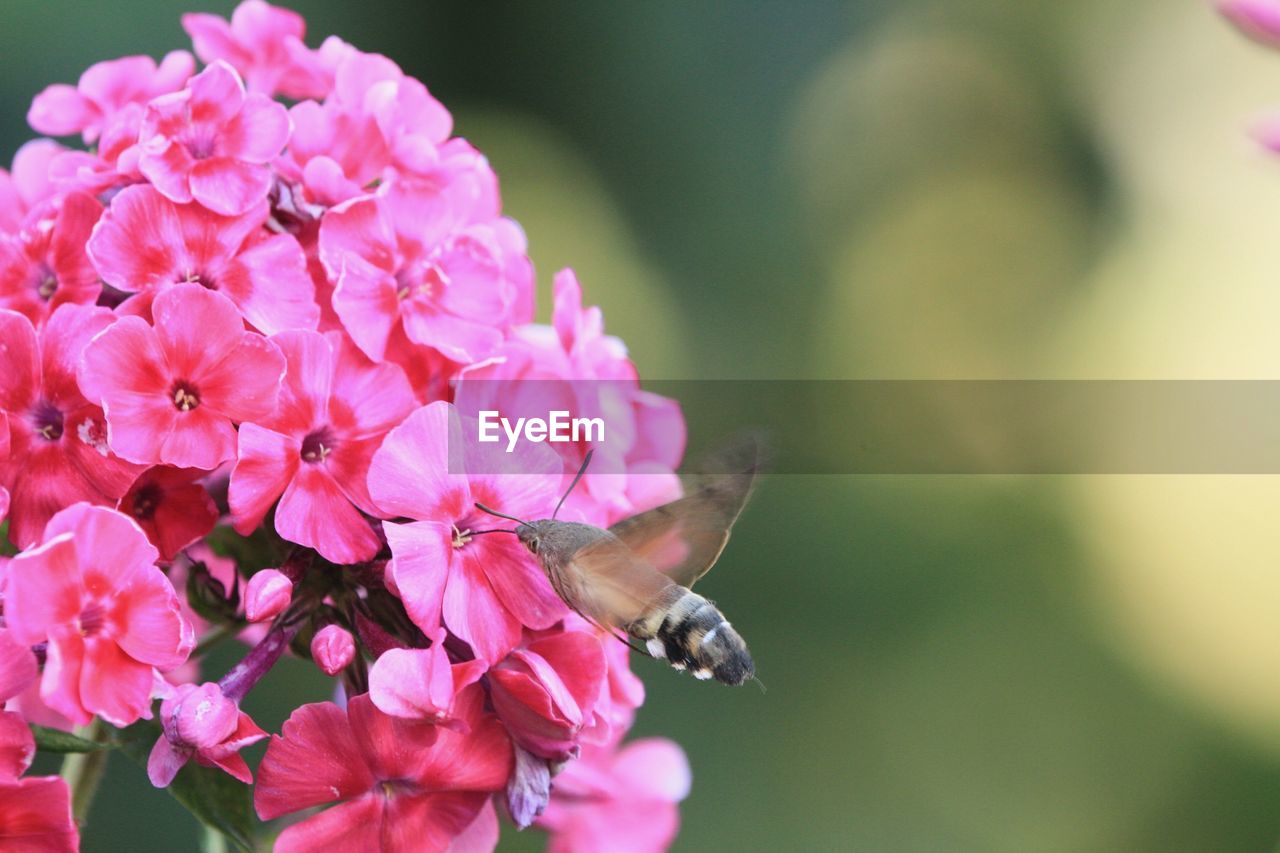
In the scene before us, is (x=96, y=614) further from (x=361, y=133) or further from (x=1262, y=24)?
(x=1262, y=24)

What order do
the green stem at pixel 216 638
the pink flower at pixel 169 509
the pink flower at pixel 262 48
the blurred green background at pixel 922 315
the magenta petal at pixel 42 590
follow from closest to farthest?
→ the magenta petal at pixel 42 590 → the pink flower at pixel 169 509 → the green stem at pixel 216 638 → the pink flower at pixel 262 48 → the blurred green background at pixel 922 315

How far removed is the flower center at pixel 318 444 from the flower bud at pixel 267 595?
7 centimetres

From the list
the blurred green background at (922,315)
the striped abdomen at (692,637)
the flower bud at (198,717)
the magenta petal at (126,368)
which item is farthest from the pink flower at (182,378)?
the blurred green background at (922,315)

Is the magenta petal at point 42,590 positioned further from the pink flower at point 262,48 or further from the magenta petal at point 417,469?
the pink flower at point 262,48

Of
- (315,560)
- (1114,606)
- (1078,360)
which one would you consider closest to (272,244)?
(315,560)

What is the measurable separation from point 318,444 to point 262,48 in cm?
34

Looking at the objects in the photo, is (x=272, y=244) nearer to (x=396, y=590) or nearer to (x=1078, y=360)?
(x=396, y=590)

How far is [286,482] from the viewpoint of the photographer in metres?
0.61

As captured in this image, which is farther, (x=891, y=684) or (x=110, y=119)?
(x=891, y=684)

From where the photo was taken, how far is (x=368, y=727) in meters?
0.59

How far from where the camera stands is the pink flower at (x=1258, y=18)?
0.56 metres

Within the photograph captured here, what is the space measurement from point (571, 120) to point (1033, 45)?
1.14 metres

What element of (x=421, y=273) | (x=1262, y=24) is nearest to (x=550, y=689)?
(x=421, y=273)

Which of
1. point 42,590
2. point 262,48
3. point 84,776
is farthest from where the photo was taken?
point 262,48
